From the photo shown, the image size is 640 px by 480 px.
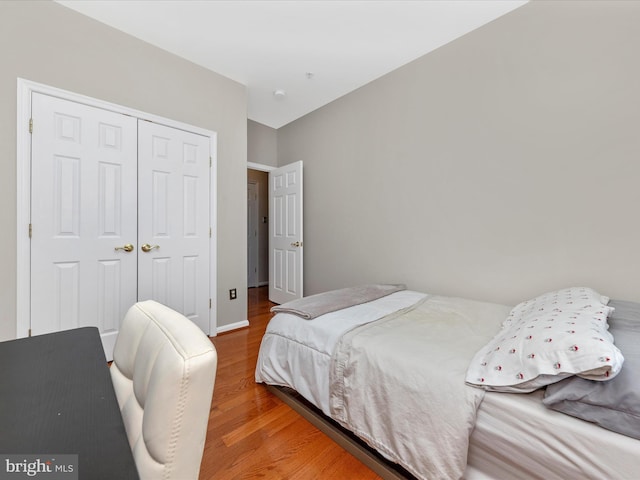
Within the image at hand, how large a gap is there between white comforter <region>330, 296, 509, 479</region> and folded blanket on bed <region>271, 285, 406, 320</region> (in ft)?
1.11

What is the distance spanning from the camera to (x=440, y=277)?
248cm

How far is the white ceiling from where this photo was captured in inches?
80.2

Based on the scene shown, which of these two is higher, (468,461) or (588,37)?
(588,37)

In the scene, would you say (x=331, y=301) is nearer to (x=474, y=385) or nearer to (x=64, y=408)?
(x=474, y=385)

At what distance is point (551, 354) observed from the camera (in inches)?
36.8

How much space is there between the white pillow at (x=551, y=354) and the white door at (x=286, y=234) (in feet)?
8.80

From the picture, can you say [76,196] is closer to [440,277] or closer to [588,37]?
[440,277]

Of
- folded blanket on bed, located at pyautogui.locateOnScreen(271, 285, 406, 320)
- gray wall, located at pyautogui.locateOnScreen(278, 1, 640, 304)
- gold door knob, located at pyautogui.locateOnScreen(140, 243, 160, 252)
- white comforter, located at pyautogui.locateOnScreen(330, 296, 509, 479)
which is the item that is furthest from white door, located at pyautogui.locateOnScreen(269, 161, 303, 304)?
white comforter, located at pyautogui.locateOnScreen(330, 296, 509, 479)

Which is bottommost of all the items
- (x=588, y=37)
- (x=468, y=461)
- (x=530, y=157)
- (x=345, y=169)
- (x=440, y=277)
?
(x=468, y=461)

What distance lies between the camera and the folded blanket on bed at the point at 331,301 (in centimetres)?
182

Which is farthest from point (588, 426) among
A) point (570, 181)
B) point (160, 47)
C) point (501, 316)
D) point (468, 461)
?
point (160, 47)

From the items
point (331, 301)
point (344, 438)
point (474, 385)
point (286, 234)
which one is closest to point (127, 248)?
point (331, 301)

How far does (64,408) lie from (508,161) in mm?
2686

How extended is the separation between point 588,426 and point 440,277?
167 centimetres
